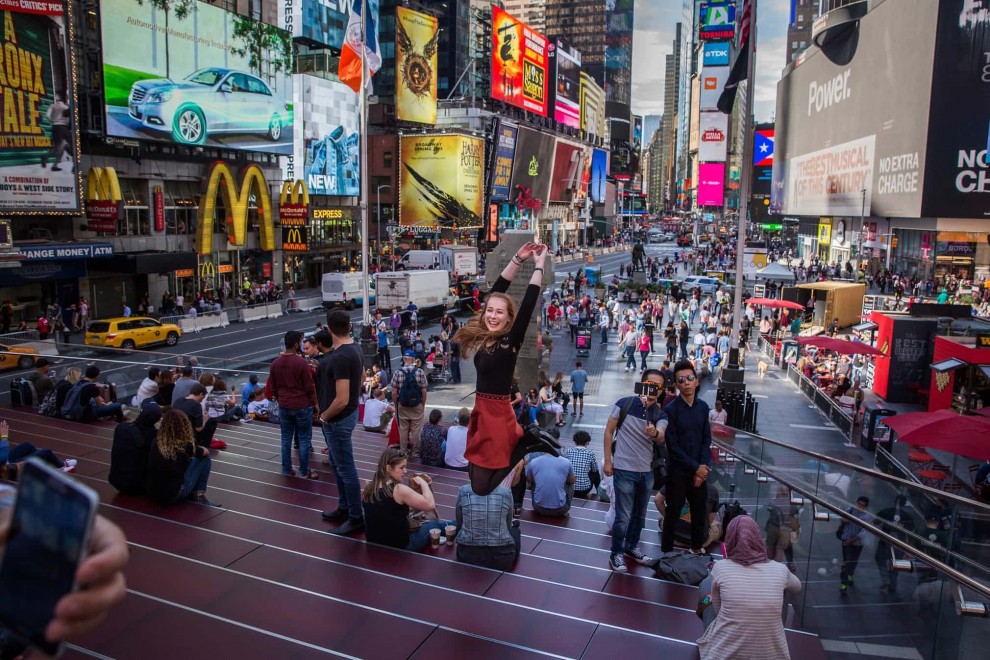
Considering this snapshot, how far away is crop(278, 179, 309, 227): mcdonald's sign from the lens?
46562 millimetres

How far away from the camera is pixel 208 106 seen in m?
40.4

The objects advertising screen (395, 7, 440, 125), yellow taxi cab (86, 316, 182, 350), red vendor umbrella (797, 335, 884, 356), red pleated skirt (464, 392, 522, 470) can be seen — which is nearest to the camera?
red pleated skirt (464, 392, 522, 470)

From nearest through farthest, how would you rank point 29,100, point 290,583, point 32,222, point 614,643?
1. point 614,643
2. point 290,583
3. point 29,100
4. point 32,222

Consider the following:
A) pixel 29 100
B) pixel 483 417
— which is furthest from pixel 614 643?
pixel 29 100

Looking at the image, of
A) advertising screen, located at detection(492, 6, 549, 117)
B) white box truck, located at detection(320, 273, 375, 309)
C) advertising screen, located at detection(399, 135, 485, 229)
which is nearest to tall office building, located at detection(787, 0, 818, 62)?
advertising screen, located at detection(492, 6, 549, 117)

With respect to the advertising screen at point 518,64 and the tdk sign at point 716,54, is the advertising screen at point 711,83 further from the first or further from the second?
the advertising screen at point 518,64

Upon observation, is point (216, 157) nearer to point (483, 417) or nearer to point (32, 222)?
point (32, 222)

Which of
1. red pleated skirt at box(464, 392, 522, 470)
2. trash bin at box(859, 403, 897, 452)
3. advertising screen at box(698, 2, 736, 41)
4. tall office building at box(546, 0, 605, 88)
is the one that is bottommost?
trash bin at box(859, 403, 897, 452)

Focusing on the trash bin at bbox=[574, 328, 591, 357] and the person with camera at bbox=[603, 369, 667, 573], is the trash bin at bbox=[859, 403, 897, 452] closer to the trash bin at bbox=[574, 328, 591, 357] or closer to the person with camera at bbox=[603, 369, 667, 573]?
the trash bin at bbox=[574, 328, 591, 357]

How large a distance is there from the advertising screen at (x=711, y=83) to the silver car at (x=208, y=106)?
47.1m

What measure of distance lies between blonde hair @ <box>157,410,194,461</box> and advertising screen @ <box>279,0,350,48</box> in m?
49.4

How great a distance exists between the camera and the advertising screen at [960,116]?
1515 inches

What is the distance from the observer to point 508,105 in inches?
3354

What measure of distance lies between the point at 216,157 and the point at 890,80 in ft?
130
